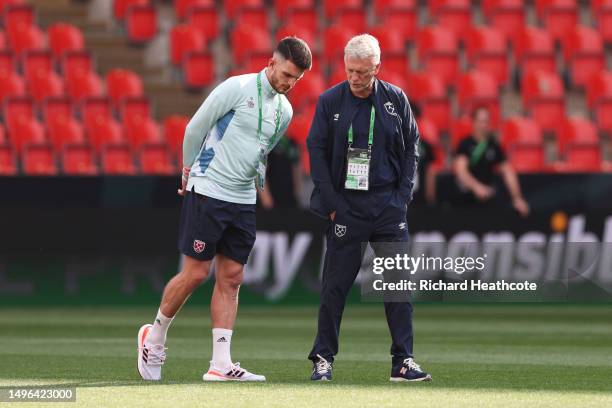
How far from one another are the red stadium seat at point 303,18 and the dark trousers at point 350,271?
12906mm

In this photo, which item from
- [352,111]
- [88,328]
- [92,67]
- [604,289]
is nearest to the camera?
[352,111]

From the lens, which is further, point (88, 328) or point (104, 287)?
point (104, 287)

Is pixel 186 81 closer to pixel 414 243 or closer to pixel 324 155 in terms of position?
pixel 414 243

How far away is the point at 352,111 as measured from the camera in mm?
8359

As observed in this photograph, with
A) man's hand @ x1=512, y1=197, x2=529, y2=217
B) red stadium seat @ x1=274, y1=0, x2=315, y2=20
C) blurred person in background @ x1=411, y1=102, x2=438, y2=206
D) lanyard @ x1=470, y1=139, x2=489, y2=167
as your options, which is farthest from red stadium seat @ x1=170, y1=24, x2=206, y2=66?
man's hand @ x1=512, y1=197, x2=529, y2=217

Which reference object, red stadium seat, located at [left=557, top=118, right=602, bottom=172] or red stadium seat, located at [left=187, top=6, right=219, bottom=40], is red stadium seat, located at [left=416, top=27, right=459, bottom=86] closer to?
red stadium seat, located at [left=557, top=118, right=602, bottom=172]

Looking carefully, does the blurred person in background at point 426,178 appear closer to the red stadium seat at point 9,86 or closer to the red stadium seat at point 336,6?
the red stadium seat at point 336,6

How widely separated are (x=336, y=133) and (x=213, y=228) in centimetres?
91

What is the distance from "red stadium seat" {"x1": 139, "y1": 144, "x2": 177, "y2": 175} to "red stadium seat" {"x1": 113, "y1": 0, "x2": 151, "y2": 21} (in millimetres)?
3528

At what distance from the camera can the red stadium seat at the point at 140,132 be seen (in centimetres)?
1909

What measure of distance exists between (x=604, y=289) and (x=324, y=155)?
8.02 m

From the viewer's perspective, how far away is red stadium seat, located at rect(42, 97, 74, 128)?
1912 cm

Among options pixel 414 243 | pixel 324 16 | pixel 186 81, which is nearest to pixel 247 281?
pixel 414 243

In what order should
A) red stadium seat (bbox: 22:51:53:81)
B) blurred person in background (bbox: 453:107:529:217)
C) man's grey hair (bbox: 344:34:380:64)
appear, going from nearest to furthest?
man's grey hair (bbox: 344:34:380:64), blurred person in background (bbox: 453:107:529:217), red stadium seat (bbox: 22:51:53:81)
